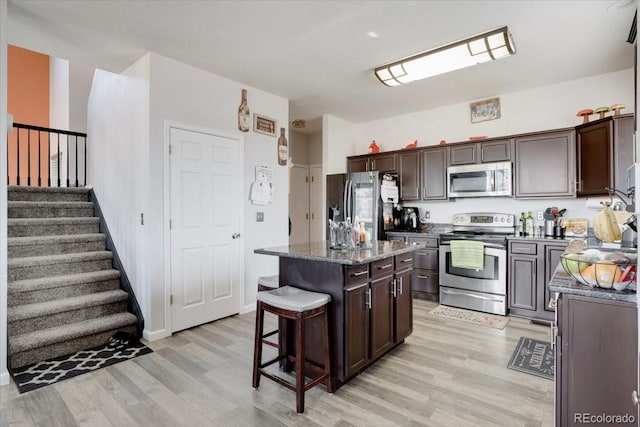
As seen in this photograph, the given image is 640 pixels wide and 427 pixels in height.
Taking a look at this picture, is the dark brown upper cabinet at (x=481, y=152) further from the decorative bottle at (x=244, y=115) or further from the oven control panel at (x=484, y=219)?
the decorative bottle at (x=244, y=115)

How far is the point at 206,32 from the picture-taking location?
2.78m

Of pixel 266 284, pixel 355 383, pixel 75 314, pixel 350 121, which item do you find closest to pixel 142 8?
pixel 266 284

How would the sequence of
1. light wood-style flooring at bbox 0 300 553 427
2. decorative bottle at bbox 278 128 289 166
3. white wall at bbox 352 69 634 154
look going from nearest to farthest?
light wood-style flooring at bbox 0 300 553 427 < white wall at bbox 352 69 634 154 < decorative bottle at bbox 278 128 289 166

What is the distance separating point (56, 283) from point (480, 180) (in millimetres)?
4803

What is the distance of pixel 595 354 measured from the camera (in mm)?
1344

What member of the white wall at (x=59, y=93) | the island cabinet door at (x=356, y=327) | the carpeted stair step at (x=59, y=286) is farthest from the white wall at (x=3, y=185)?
the white wall at (x=59, y=93)

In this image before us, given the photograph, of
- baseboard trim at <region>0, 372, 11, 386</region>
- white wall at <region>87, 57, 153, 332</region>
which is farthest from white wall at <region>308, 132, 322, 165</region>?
baseboard trim at <region>0, 372, 11, 386</region>

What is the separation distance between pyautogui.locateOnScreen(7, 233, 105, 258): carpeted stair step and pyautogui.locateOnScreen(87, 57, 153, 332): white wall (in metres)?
0.24

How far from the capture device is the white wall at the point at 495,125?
148 inches

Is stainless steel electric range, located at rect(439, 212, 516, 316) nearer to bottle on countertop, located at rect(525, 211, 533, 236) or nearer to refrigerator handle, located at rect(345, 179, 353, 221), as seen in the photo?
bottle on countertop, located at rect(525, 211, 533, 236)

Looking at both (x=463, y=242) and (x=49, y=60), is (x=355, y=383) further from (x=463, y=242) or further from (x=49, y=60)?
(x=49, y=60)

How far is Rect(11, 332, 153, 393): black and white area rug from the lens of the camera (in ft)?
7.75

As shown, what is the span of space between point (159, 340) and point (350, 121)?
423 cm

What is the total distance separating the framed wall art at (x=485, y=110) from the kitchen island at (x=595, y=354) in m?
3.60
